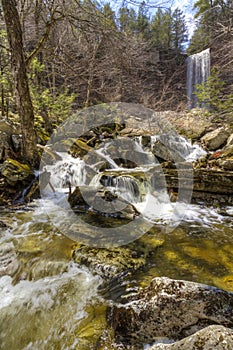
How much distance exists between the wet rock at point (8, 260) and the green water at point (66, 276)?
0.5 inches

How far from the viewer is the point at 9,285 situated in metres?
2.49

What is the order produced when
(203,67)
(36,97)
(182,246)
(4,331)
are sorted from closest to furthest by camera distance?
(4,331) < (182,246) < (36,97) < (203,67)

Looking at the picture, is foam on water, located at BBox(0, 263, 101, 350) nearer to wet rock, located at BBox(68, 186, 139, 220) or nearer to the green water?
the green water

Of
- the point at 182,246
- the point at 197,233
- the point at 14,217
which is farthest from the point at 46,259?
the point at 197,233

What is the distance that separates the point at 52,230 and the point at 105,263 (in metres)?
1.63

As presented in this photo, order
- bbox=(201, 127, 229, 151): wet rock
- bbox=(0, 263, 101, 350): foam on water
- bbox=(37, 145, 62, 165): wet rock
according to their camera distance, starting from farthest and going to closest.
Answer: bbox=(201, 127, 229, 151): wet rock
bbox=(37, 145, 62, 165): wet rock
bbox=(0, 263, 101, 350): foam on water

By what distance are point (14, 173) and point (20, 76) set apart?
2523mm

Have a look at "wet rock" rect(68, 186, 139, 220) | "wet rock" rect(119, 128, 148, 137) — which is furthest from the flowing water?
"wet rock" rect(119, 128, 148, 137)

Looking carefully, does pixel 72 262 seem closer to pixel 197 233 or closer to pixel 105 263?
pixel 105 263

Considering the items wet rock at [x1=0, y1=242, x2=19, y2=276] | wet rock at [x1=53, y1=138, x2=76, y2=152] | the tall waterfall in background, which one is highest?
the tall waterfall in background

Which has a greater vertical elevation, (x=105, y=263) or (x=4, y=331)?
(x=105, y=263)

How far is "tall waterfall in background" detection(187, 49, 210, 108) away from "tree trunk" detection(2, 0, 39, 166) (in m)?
15.5

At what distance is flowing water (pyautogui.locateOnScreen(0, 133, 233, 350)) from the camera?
1.92m

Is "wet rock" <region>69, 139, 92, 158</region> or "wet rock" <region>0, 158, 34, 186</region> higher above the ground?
"wet rock" <region>69, 139, 92, 158</region>
